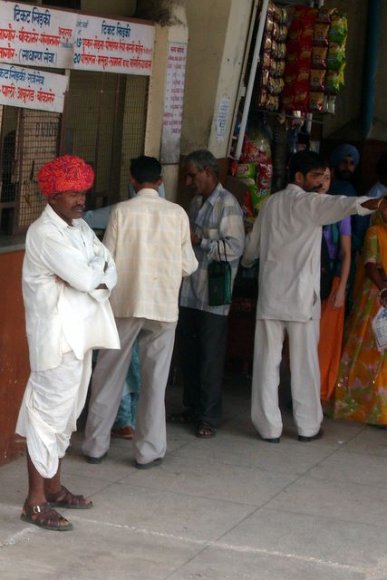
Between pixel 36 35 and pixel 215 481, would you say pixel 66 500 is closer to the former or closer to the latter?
pixel 215 481

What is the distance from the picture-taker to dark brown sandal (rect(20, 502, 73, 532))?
5.92 m

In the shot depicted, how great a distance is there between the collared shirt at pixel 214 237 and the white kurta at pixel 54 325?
1739mm

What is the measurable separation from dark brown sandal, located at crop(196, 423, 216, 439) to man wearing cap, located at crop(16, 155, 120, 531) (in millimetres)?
1913

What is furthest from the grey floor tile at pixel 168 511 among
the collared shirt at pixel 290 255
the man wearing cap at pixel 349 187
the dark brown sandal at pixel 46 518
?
the man wearing cap at pixel 349 187

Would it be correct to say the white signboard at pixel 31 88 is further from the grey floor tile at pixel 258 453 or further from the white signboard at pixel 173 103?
the grey floor tile at pixel 258 453

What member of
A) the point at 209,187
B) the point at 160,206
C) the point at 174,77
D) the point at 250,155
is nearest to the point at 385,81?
the point at 250,155

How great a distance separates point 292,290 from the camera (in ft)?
24.7

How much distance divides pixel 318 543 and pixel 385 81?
7601 millimetres

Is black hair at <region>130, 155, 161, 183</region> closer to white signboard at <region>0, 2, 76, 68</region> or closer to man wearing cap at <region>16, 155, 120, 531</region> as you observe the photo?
white signboard at <region>0, 2, 76, 68</region>

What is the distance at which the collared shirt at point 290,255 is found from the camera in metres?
7.49

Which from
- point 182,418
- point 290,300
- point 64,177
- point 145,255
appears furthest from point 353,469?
point 64,177

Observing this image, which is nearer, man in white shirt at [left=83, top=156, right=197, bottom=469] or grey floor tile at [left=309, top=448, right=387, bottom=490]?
man in white shirt at [left=83, top=156, right=197, bottom=469]

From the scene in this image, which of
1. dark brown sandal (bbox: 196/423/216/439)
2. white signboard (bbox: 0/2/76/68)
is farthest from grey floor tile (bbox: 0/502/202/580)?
white signboard (bbox: 0/2/76/68)

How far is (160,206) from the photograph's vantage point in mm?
6848
